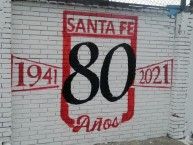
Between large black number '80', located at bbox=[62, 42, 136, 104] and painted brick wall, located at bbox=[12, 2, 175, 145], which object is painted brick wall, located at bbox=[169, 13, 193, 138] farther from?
large black number '80', located at bbox=[62, 42, 136, 104]

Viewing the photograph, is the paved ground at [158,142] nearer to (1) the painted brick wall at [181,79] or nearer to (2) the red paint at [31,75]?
(1) the painted brick wall at [181,79]

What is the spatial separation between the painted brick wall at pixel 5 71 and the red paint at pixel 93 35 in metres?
0.83

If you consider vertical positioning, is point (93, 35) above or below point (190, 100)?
above

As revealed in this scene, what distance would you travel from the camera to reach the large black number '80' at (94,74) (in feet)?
14.9

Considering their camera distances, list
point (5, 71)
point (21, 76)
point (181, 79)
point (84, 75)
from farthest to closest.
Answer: point (181, 79)
point (84, 75)
point (21, 76)
point (5, 71)

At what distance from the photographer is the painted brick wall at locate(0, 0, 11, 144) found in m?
3.94

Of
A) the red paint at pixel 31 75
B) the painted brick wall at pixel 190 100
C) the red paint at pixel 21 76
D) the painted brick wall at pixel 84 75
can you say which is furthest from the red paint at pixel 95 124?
the painted brick wall at pixel 190 100

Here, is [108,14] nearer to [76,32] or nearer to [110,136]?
[76,32]

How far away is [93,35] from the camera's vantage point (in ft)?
15.2

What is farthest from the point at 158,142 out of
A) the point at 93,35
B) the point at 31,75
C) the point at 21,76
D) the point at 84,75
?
the point at 21,76

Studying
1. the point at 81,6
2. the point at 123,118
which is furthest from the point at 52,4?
the point at 123,118

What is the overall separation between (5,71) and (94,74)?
1368mm

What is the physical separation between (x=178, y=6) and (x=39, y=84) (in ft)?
8.99

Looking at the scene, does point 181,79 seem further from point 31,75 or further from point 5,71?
point 5,71
